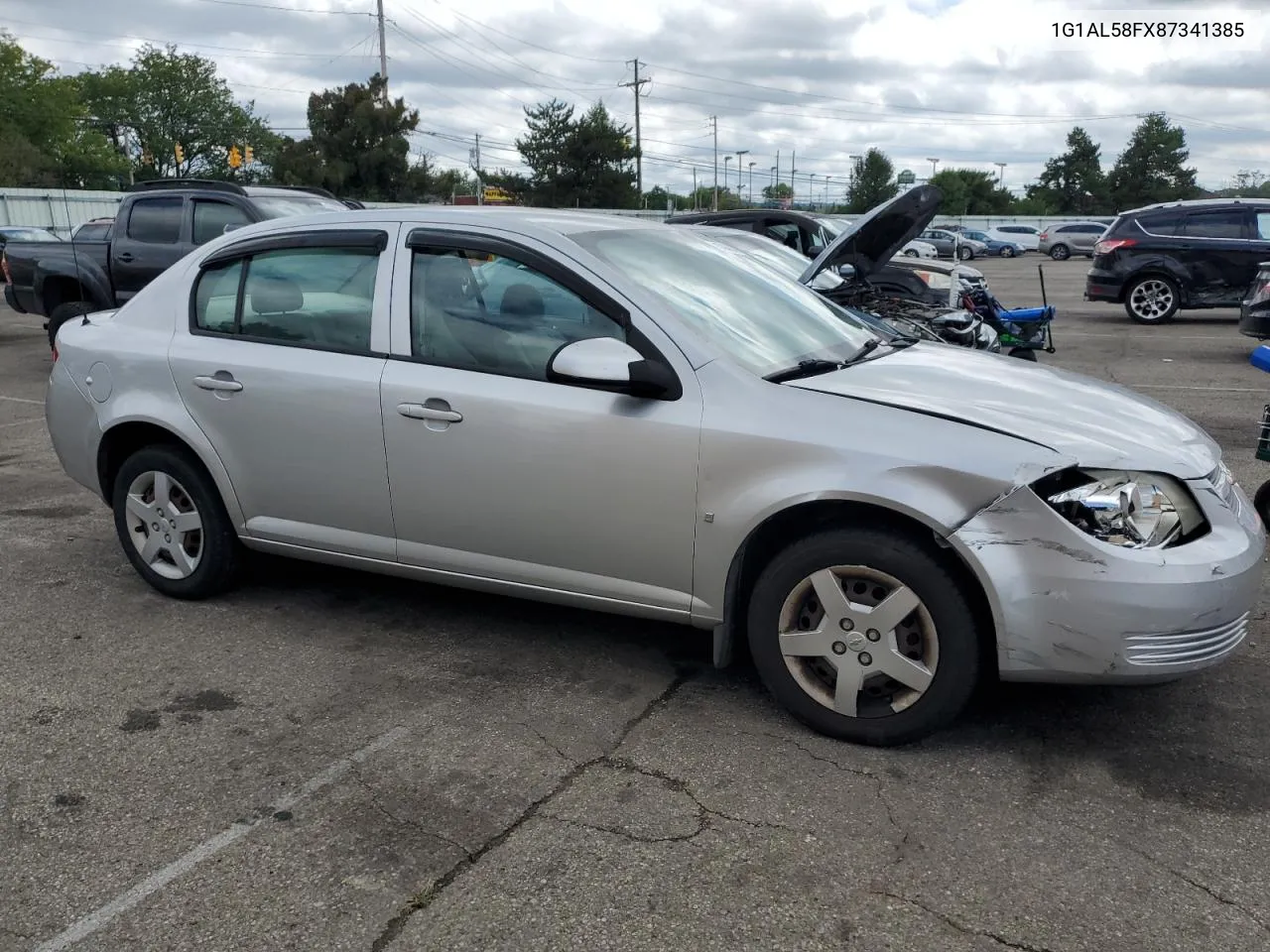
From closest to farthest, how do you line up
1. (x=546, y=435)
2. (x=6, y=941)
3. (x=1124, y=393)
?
1. (x=6, y=941)
2. (x=546, y=435)
3. (x=1124, y=393)

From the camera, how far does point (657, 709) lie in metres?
3.82

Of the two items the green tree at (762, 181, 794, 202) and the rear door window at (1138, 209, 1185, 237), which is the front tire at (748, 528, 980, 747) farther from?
the green tree at (762, 181, 794, 202)

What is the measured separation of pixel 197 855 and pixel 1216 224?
53.1 ft

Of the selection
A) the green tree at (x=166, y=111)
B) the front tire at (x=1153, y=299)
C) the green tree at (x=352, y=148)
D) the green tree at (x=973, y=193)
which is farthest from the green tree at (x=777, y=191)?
the front tire at (x=1153, y=299)

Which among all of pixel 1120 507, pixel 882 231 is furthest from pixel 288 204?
pixel 1120 507

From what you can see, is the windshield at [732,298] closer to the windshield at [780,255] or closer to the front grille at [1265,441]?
the windshield at [780,255]

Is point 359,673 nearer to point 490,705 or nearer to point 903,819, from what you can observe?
point 490,705

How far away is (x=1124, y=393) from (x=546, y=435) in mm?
2084

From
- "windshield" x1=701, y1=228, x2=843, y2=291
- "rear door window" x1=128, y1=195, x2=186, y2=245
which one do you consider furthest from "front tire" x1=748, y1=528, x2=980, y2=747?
"rear door window" x1=128, y1=195, x2=186, y2=245

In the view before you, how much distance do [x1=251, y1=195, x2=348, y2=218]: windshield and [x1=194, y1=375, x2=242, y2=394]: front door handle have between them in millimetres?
6379

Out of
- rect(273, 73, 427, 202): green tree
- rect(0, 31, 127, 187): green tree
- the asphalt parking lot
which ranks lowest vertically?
the asphalt parking lot

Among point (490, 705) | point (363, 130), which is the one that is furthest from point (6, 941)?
point (363, 130)

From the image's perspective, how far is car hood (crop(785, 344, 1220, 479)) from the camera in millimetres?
3340

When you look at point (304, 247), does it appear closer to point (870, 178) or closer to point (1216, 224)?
point (1216, 224)
